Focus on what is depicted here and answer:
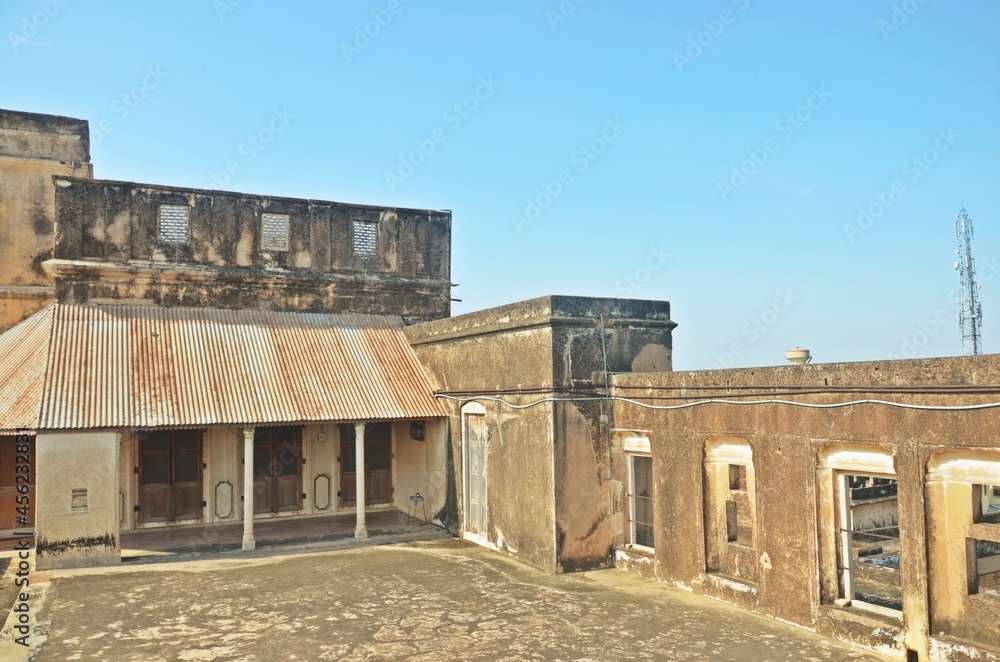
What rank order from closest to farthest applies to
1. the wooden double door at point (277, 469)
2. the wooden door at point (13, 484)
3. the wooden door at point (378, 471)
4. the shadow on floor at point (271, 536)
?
the shadow on floor at point (271, 536) < the wooden door at point (13, 484) < the wooden double door at point (277, 469) < the wooden door at point (378, 471)

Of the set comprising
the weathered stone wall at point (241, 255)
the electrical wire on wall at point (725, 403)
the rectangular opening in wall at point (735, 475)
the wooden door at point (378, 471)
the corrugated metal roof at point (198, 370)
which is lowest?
the wooden door at point (378, 471)

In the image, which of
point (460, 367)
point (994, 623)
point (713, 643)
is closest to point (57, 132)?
point (460, 367)

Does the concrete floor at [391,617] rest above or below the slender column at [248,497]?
below

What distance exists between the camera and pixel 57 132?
21.0 m

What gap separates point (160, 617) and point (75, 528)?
11.8 feet

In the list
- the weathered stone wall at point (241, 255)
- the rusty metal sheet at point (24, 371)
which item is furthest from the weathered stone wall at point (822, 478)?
the rusty metal sheet at point (24, 371)

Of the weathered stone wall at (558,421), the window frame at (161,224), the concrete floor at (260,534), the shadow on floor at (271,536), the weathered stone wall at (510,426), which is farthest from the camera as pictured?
the window frame at (161,224)

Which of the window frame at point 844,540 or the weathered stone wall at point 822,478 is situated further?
the window frame at point 844,540

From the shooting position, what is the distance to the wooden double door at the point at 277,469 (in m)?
16.5

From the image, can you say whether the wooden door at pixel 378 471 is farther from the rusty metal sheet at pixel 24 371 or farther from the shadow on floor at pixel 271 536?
the rusty metal sheet at pixel 24 371

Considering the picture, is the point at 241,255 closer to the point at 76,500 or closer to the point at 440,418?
the point at 440,418

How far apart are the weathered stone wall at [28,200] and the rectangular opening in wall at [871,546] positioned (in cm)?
1889

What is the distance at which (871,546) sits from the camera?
1338 centimetres

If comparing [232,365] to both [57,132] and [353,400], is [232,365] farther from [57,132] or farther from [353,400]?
[57,132]
